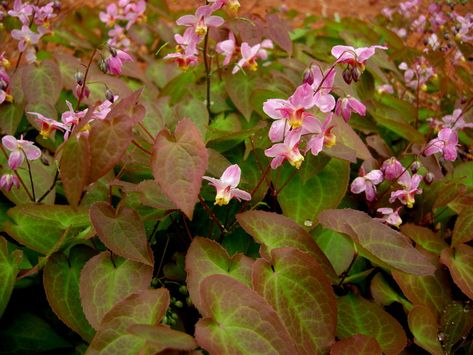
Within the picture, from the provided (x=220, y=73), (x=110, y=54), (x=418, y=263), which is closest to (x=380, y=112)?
(x=220, y=73)

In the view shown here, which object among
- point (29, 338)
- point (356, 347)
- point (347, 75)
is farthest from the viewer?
point (29, 338)

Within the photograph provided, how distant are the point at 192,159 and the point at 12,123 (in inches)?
41.1

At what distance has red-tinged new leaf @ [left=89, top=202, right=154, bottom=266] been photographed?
129 centimetres

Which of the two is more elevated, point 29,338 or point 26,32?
Answer: point 26,32

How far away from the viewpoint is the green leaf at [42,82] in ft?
6.39

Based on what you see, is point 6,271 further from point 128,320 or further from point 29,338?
point 128,320

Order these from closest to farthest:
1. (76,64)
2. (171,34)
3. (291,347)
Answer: (291,347)
(76,64)
(171,34)

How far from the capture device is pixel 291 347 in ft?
3.49

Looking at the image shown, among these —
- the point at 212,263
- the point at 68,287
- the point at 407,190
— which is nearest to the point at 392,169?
the point at 407,190

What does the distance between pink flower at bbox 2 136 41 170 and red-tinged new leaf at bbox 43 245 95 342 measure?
0.29 meters

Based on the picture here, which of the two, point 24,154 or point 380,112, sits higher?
point 24,154

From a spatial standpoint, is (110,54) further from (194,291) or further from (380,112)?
(380,112)

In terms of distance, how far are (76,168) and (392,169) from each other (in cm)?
97

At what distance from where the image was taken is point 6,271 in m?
1.40
